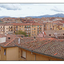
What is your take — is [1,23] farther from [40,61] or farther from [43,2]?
[40,61]

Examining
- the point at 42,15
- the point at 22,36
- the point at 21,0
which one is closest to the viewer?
the point at 21,0

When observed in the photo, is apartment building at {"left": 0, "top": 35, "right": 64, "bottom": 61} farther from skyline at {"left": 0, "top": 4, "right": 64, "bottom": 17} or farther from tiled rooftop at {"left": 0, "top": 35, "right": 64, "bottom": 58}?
skyline at {"left": 0, "top": 4, "right": 64, "bottom": 17}

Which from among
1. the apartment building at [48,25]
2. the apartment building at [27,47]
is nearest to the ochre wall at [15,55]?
the apartment building at [27,47]

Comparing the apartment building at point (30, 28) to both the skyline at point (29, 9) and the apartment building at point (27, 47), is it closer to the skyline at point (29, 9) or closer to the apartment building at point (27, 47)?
the apartment building at point (27, 47)

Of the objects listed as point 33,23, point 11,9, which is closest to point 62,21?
point 33,23

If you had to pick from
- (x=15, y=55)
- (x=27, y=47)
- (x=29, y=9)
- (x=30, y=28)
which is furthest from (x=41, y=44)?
(x=29, y=9)

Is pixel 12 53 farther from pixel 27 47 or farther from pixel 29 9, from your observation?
pixel 29 9

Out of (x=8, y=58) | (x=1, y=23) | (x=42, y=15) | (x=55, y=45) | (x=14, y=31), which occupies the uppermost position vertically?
(x=42, y=15)
